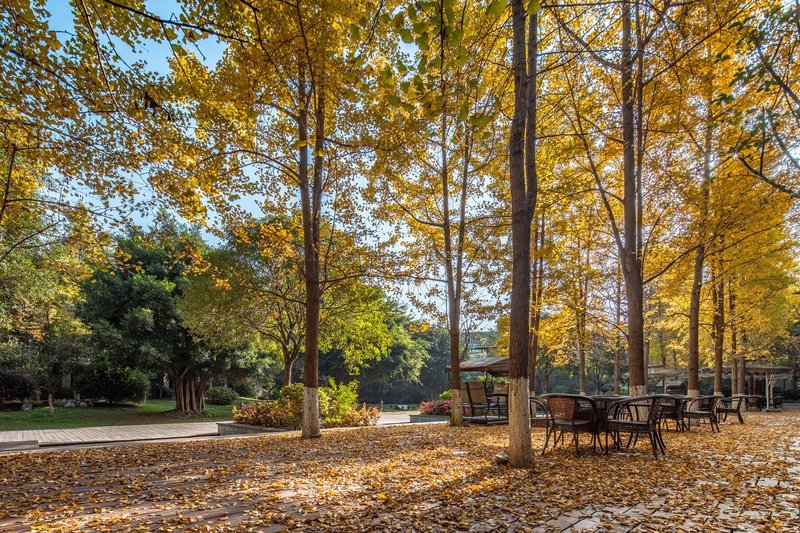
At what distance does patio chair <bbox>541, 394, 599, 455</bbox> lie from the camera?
6355mm

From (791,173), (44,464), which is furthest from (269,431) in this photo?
(791,173)

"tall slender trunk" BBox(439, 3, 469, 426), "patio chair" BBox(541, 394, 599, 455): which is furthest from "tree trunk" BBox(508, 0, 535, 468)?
"tall slender trunk" BBox(439, 3, 469, 426)

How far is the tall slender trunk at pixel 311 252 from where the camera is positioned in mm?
9023

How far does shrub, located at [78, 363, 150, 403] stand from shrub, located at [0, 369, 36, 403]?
2.48 metres

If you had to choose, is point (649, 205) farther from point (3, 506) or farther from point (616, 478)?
point (3, 506)

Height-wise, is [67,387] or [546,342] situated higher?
[546,342]

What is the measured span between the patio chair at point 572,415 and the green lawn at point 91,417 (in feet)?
60.4

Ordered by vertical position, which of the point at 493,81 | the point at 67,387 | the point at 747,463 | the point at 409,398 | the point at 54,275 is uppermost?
the point at 493,81

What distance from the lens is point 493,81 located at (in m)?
9.80

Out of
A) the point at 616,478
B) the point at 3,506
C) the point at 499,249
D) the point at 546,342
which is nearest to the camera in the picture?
the point at 3,506

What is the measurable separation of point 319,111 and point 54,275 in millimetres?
11066

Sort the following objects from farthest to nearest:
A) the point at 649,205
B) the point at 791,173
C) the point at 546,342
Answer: the point at 546,342 → the point at 649,205 → the point at 791,173

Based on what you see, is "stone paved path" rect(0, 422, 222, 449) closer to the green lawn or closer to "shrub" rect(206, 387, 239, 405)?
the green lawn

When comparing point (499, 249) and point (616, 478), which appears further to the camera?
point (499, 249)
